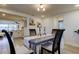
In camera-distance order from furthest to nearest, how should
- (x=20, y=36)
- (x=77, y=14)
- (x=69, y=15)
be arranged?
1. (x=20, y=36)
2. (x=69, y=15)
3. (x=77, y=14)

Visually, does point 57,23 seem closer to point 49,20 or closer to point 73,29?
point 49,20

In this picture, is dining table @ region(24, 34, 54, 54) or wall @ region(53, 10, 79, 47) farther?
wall @ region(53, 10, 79, 47)

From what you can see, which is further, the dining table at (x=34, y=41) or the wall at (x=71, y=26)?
the wall at (x=71, y=26)

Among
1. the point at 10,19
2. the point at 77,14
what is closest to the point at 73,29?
the point at 77,14

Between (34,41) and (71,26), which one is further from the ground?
(71,26)

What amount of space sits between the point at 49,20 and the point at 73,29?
1665 millimetres

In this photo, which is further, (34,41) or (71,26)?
(71,26)
